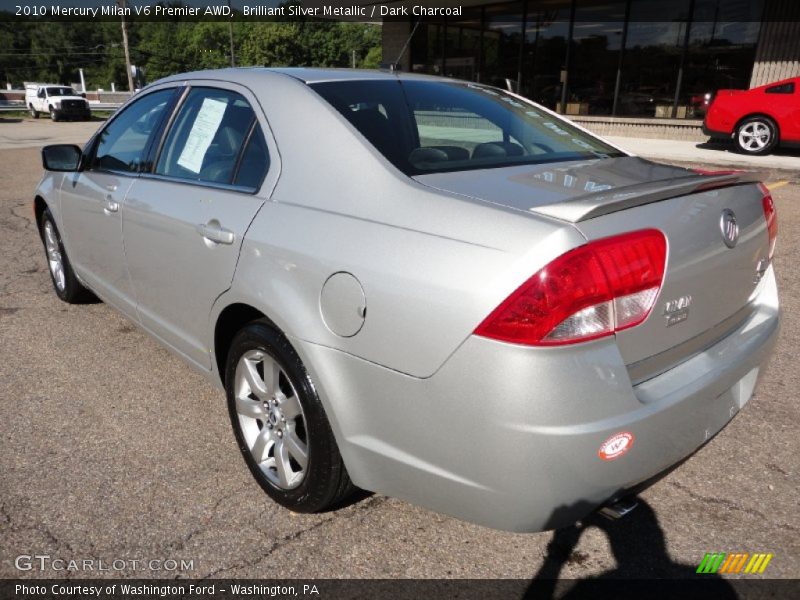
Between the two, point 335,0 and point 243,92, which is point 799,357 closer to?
point 243,92

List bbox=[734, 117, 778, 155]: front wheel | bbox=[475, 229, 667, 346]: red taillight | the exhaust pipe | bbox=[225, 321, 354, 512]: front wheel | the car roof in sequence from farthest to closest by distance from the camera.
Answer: bbox=[734, 117, 778, 155]: front wheel → the car roof → bbox=[225, 321, 354, 512]: front wheel → the exhaust pipe → bbox=[475, 229, 667, 346]: red taillight

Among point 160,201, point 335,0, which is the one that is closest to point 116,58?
point 335,0

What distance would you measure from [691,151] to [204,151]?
516 inches

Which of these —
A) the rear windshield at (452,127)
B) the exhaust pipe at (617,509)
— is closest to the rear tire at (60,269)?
the rear windshield at (452,127)

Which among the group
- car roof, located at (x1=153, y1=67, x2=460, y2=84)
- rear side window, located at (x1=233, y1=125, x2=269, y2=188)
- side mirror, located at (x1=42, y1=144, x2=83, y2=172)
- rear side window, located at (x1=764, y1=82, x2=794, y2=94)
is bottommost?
side mirror, located at (x1=42, y1=144, x2=83, y2=172)

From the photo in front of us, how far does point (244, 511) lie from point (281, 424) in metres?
0.37

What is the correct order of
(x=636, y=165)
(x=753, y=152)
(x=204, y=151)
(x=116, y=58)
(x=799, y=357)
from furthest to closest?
(x=116, y=58) → (x=753, y=152) → (x=799, y=357) → (x=204, y=151) → (x=636, y=165)

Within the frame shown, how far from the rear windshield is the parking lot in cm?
131

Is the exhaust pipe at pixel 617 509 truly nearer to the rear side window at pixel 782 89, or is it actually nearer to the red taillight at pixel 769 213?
the red taillight at pixel 769 213

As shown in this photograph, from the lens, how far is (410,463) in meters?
1.83

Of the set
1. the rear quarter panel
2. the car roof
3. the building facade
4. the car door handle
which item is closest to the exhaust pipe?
the rear quarter panel

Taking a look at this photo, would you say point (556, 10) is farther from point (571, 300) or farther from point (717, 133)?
point (571, 300)

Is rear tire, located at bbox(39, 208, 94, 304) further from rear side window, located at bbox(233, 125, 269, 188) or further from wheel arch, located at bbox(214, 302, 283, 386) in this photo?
rear side window, located at bbox(233, 125, 269, 188)

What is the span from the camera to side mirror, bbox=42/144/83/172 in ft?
12.2
